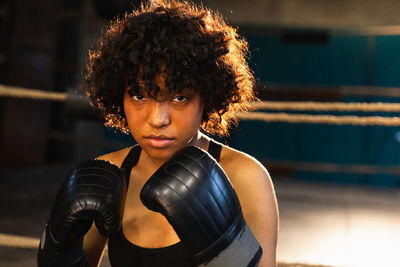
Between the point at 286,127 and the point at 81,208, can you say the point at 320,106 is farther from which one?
the point at 286,127

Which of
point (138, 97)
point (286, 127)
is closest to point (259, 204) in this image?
point (138, 97)

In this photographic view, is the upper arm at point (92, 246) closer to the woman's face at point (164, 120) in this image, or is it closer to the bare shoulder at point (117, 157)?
the bare shoulder at point (117, 157)

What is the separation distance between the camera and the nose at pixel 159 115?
0.78 m

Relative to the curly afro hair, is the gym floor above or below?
below

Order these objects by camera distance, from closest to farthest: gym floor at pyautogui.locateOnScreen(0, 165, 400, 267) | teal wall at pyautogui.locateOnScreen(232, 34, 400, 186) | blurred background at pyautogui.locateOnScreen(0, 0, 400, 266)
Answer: gym floor at pyautogui.locateOnScreen(0, 165, 400, 267)
blurred background at pyautogui.locateOnScreen(0, 0, 400, 266)
teal wall at pyautogui.locateOnScreen(232, 34, 400, 186)

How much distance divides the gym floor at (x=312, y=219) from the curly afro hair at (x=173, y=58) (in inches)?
24.8

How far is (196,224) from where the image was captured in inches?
28.2

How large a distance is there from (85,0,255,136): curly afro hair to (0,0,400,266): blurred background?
0.93 ft

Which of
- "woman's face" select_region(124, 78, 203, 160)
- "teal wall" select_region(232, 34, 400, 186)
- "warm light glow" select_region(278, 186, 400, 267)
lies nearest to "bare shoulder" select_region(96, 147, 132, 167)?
"woman's face" select_region(124, 78, 203, 160)

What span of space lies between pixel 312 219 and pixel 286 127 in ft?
9.97

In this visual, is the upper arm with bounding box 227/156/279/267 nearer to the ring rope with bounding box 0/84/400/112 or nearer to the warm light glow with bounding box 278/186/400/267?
the ring rope with bounding box 0/84/400/112

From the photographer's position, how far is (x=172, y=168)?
2.46ft

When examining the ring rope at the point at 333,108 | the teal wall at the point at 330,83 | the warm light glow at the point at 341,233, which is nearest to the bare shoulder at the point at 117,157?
the ring rope at the point at 333,108

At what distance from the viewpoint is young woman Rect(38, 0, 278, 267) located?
0.73 m
